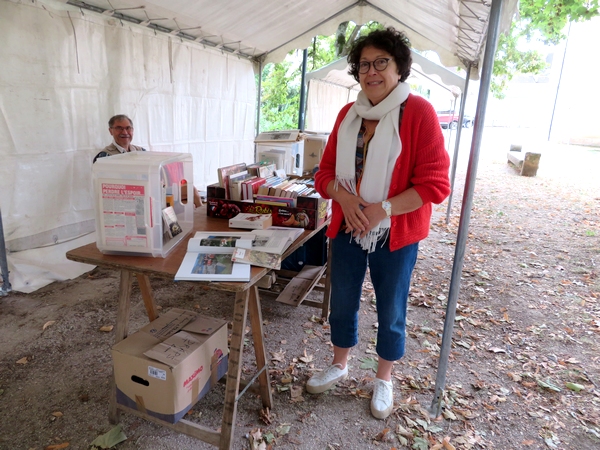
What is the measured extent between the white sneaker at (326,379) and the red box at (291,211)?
33.2 inches

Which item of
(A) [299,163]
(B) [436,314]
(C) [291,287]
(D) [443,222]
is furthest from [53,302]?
Result: (D) [443,222]

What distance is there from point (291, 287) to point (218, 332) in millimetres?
1252

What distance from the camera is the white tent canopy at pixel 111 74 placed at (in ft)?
9.59

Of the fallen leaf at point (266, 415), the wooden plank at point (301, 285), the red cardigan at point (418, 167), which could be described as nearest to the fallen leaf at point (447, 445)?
the fallen leaf at point (266, 415)

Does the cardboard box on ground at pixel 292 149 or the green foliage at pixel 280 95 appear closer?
the cardboard box on ground at pixel 292 149

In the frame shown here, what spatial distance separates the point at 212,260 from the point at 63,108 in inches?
102

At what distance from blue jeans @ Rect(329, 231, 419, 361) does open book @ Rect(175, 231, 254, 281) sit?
1.57 ft

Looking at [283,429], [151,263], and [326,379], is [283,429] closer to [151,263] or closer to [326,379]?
[326,379]

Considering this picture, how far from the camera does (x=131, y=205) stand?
4.79 feet

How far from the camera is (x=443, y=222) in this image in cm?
600

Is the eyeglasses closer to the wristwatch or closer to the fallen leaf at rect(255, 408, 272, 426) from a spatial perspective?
the wristwatch

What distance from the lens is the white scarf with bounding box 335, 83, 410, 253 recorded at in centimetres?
158

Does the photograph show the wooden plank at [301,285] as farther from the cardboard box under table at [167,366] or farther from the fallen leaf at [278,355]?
the cardboard box under table at [167,366]

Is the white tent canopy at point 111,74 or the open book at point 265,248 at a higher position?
the white tent canopy at point 111,74
